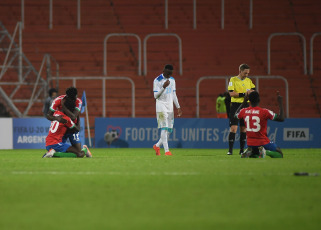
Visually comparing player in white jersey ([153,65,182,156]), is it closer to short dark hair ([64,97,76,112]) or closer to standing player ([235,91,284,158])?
short dark hair ([64,97,76,112])

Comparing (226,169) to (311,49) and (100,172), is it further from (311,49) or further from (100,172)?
(311,49)

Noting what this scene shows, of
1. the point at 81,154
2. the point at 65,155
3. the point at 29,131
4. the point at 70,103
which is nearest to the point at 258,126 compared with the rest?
the point at 81,154

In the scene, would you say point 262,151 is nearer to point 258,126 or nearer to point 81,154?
point 258,126

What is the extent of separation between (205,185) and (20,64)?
58.6ft

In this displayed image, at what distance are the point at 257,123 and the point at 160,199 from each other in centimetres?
682

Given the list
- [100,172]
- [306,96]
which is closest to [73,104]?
[100,172]

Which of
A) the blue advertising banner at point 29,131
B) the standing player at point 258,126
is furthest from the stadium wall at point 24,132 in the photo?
the standing player at point 258,126

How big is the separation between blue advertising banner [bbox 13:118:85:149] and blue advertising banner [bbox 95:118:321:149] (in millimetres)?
1830

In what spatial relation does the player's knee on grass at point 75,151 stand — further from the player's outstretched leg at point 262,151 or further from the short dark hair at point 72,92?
the player's outstretched leg at point 262,151

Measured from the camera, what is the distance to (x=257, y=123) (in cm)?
1335

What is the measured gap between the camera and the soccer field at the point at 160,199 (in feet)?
18.1

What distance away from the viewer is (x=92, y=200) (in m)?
6.78

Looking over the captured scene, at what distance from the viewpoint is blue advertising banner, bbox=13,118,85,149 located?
2288 centimetres

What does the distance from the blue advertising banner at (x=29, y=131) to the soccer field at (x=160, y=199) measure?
493 inches
